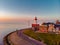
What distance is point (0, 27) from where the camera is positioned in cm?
466

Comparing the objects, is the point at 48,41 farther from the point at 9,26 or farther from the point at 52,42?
the point at 9,26

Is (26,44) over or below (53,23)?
below

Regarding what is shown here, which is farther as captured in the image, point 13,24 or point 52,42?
point 13,24

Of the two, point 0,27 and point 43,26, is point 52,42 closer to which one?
point 43,26

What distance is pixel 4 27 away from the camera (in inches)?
191

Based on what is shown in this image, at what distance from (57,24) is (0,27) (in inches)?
68.2

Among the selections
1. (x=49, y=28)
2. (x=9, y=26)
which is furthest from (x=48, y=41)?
(x=9, y=26)

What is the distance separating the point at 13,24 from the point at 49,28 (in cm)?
115

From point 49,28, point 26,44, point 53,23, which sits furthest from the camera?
point 53,23

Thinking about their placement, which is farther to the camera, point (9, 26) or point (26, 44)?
point (9, 26)

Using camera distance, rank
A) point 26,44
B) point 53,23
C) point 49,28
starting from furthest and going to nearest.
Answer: point 53,23 → point 49,28 → point 26,44

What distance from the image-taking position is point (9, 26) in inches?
194

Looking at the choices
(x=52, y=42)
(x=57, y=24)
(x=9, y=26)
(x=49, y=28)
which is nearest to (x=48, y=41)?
(x=52, y=42)

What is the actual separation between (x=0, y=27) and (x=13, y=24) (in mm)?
466
